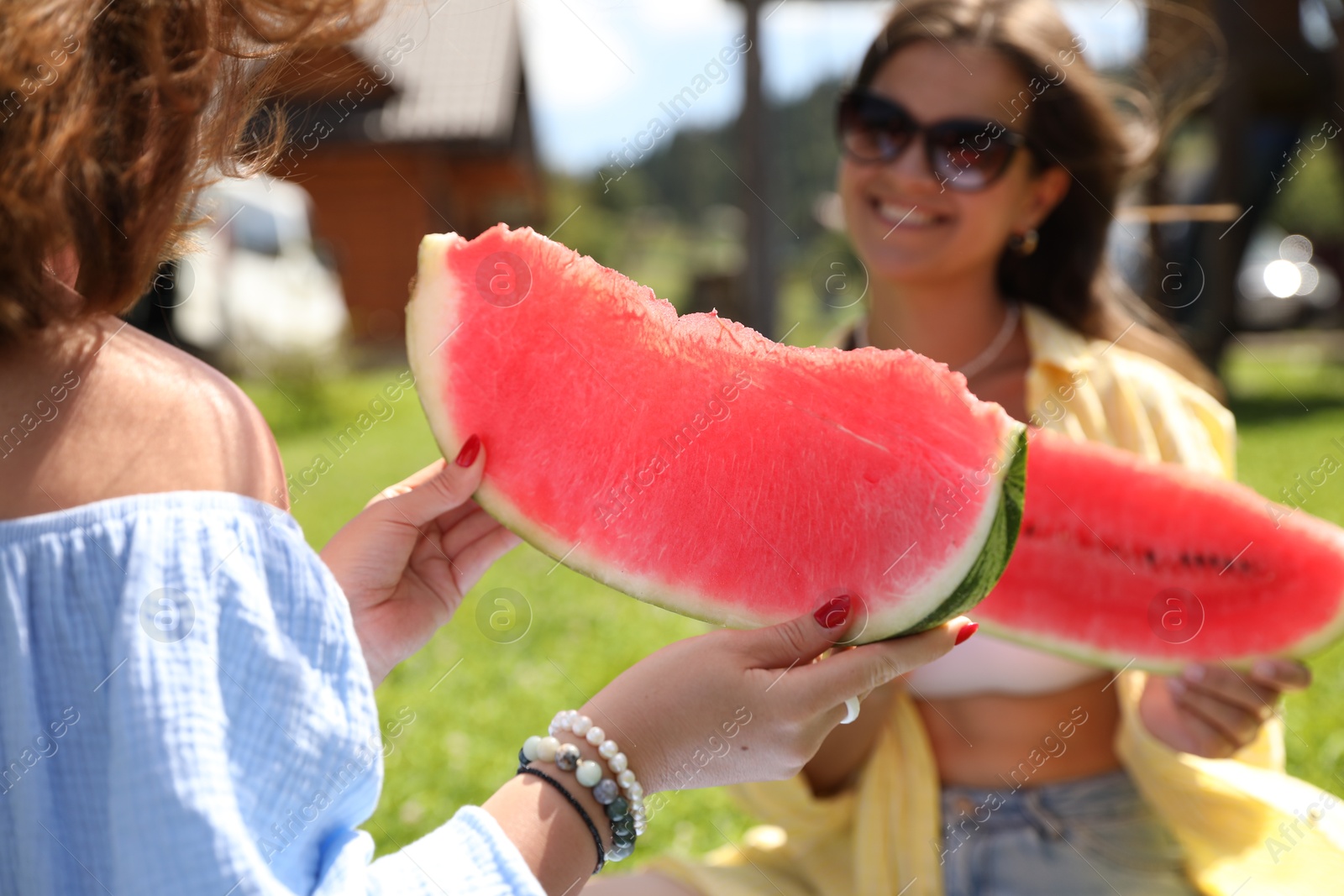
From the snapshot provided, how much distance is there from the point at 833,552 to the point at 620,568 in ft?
0.98

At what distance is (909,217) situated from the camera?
2.23 m

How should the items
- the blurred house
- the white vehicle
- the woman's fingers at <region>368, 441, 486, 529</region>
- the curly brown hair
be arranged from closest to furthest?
1. the curly brown hair
2. the woman's fingers at <region>368, 441, 486, 529</region>
3. the white vehicle
4. the blurred house

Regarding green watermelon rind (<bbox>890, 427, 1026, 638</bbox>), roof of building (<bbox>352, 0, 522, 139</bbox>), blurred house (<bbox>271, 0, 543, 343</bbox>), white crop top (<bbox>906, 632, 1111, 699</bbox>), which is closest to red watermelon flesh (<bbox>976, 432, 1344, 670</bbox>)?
white crop top (<bbox>906, 632, 1111, 699</bbox>)

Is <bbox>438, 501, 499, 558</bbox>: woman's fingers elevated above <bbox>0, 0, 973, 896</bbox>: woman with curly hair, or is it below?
below

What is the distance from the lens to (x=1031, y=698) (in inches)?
78.3

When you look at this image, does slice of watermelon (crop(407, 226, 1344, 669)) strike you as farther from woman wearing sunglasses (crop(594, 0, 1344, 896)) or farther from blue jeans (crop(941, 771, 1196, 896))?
blue jeans (crop(941, 771, 1196, 896))

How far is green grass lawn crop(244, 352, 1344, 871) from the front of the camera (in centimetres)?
282

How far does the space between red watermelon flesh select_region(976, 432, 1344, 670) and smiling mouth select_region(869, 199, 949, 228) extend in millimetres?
573

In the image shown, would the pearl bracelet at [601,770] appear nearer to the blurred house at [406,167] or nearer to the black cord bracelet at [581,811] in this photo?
the black cord bracelet at [581,811]

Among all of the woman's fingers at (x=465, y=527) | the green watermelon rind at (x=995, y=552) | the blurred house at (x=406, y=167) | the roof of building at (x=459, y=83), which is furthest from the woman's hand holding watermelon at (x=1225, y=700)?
the roof of building at (x=459, y=83)

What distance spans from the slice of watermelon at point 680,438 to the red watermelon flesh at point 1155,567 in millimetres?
461

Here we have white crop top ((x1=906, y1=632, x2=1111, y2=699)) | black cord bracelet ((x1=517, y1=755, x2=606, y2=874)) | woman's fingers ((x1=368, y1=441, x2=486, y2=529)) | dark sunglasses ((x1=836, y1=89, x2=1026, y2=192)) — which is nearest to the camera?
black cord bracelet ((x1=517, y1=755, x2=606, y2=874))

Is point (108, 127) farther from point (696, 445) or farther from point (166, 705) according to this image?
point (696, 445)

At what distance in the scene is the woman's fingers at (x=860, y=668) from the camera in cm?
117
